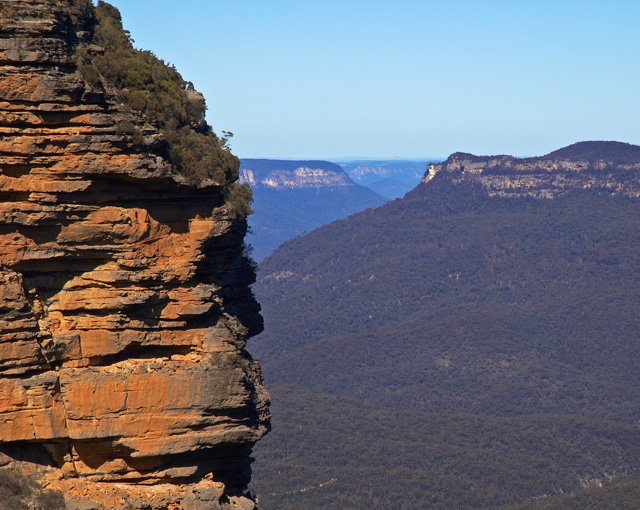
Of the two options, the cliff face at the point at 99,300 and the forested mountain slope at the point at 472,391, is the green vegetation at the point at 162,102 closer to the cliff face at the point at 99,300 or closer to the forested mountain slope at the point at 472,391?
the cliff face at the point at 99,300

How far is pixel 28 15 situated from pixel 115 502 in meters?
13.2

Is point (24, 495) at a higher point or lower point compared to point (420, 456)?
higher

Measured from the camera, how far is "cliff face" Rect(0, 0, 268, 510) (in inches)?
1011

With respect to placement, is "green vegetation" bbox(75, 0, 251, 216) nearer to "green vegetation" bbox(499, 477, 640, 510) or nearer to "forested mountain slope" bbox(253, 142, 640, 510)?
"green vegetation" bbox(499, 477, 640, 510)

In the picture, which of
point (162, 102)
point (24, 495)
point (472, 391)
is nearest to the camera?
point (24, 495)

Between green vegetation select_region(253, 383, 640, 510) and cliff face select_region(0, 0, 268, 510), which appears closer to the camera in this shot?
cliff face select_region(0, 0, 268, 510)

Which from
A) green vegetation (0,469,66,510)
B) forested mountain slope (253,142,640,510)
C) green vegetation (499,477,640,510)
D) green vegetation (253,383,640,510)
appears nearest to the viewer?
green vegetation (0,469,66,510)

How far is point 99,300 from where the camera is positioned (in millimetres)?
26750

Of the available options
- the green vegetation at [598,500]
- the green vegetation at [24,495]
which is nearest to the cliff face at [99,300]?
the green vegetation at [24,495]

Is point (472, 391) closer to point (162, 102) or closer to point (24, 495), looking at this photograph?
point (162, 102)

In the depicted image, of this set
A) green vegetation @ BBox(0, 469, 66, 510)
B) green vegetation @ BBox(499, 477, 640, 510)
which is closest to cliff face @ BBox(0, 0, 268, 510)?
green vegetation @ BBox(0, 469, 66, 510)

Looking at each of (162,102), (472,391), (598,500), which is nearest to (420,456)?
(598,500)

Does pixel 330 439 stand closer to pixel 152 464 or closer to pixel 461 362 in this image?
pixel 461 362

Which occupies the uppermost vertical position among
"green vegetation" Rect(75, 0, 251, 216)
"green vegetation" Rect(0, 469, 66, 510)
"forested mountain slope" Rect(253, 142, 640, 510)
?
"green vegetation" Rect(75, 0, 251, 216)
